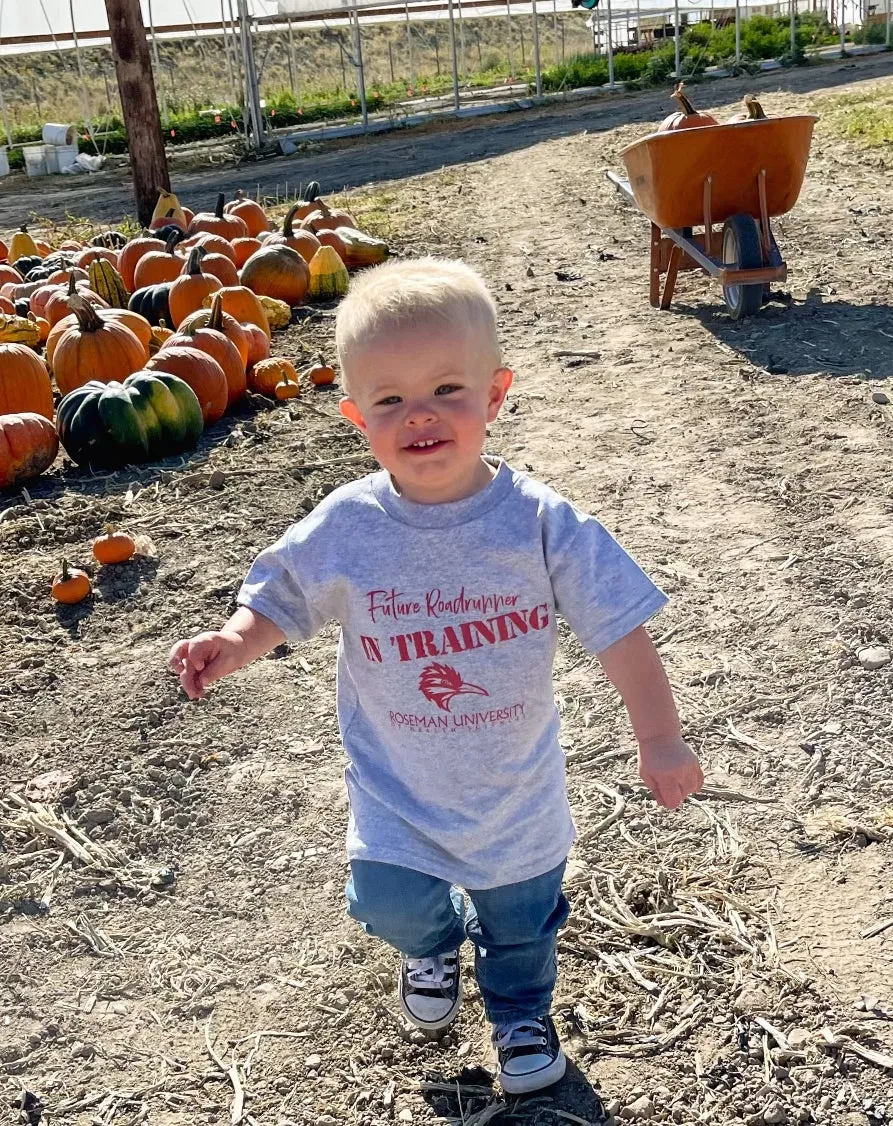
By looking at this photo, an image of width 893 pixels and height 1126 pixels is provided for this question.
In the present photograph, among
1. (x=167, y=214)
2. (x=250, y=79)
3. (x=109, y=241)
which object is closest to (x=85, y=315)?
(x=109, y=241)

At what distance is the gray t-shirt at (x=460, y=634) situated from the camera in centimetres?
213

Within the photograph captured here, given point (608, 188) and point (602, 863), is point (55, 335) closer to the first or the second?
point (602, 863)

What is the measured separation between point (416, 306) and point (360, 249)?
8124 mm

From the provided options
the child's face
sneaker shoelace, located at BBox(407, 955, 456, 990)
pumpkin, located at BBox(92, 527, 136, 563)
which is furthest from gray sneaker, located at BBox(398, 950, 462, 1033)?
pumpkin, located at BBox(92, 527, 136, 563)

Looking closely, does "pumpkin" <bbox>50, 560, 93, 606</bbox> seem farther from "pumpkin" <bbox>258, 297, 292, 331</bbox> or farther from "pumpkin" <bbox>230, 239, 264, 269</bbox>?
"pumpkin" <bbox>230, 239, 264, 269</bbox>

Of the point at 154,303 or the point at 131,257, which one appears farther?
the point at 131,257

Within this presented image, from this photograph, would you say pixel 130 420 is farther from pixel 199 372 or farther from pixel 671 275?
pixel 671 275

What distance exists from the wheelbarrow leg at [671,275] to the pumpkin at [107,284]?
344 centimetres

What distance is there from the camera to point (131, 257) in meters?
8.85

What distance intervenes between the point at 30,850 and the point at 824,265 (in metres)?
6.58

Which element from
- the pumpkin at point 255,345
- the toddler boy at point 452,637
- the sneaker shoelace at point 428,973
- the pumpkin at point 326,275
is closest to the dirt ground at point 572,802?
the sneaker shoelace at point 428,973

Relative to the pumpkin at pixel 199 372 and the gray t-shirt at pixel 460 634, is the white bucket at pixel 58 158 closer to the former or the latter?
the pumpkin at pixel 199 372

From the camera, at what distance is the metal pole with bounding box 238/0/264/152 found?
70.8 feet

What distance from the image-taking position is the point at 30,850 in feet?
10.3
